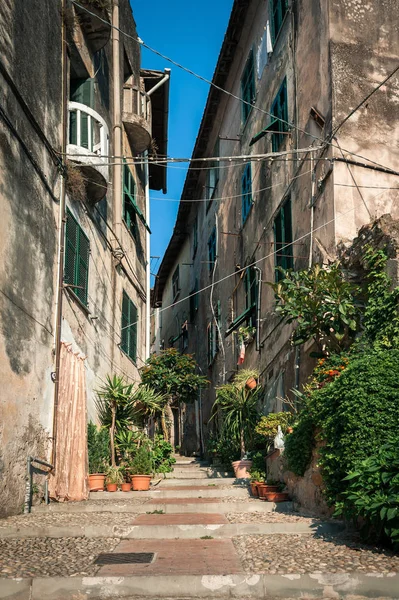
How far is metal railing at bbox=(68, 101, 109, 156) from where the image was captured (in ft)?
42.9

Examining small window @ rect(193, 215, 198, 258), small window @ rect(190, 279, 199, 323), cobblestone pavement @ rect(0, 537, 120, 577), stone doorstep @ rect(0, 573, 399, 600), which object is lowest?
stone doorstep @ rect(0, 573, 399, 600)

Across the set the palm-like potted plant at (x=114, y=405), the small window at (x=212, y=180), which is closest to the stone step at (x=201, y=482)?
the palm-like potted plant at (x=114, y=405)

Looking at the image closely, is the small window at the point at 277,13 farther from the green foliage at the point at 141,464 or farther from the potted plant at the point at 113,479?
the potted plant at the point at 113,479

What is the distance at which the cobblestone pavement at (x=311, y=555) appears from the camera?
228 inches

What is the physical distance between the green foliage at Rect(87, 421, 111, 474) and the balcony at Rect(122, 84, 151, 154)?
852 centimetres

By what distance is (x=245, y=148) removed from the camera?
18031mm

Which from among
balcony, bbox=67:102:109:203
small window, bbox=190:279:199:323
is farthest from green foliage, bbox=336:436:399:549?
small window, bbox=190:279:199:323

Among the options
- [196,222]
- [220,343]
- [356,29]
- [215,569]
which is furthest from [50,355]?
[196,222]

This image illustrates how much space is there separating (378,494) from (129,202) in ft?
41.7

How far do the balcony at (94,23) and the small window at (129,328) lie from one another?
6057mm

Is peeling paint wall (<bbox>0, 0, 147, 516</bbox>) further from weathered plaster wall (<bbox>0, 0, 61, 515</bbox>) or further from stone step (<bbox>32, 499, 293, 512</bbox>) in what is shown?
stone step (<bbox>32, 499, 293, 512</bbox>)

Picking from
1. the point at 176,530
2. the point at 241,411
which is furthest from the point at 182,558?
the point at 241,411

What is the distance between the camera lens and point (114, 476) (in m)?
12.3

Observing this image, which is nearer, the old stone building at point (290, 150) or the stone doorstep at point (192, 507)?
the stone doorstep at point (192, 507)
